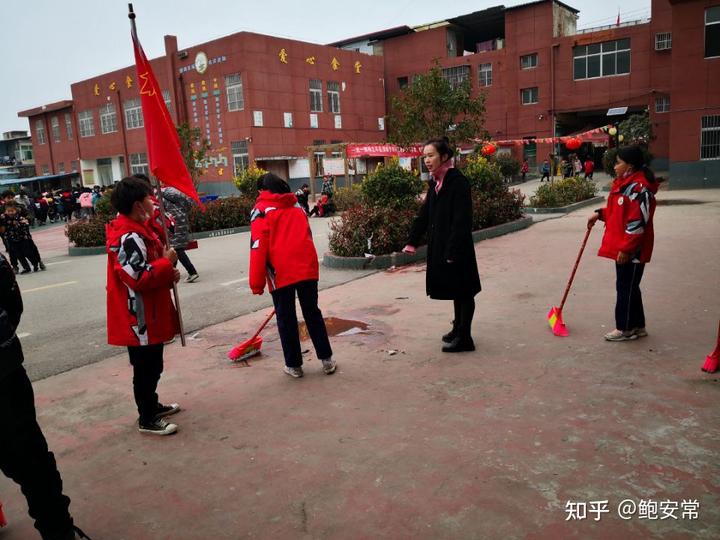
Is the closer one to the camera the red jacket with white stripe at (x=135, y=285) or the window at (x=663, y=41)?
the red jacket with white stripe at (x=135, y=285)

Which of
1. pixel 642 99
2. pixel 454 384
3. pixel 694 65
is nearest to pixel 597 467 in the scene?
pixel 454 384

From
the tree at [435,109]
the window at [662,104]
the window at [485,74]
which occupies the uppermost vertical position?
the window at [485,74]

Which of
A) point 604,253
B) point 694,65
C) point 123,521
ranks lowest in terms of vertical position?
point 123,521

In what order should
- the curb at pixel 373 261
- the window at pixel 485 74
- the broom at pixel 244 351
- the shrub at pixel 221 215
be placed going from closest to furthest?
the broom at pixel 244 351 < the curb at pixel 373 261 < the shrub at pixel 221 215 < the window at pixel 485 74

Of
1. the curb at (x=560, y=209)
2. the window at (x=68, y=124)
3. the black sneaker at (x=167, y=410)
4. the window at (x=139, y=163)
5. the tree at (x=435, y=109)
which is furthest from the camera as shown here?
the window at (x=68, y=124)

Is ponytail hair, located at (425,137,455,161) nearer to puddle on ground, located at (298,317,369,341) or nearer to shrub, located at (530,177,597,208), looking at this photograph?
puddle on ground, located at (298,317,369,341)

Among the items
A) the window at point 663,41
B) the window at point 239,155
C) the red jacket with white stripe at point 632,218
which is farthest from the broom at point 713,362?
the window at point 663,41

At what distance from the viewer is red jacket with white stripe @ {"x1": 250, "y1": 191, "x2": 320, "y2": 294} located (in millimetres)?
4168

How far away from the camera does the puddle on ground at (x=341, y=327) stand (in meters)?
5.54

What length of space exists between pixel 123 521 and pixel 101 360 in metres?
2.83

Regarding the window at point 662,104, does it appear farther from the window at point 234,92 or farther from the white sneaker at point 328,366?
the white sneaker at point 328,366

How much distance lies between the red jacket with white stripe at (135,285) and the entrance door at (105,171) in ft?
136

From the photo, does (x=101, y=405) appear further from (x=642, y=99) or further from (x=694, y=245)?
(x=642, y=99)

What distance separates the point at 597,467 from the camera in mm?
2828
